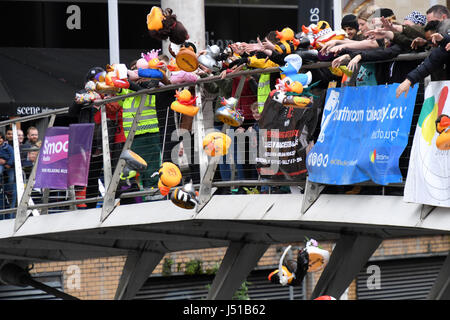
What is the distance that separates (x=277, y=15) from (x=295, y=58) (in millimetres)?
13608

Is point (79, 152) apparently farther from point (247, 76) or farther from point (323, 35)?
point (323, 35)

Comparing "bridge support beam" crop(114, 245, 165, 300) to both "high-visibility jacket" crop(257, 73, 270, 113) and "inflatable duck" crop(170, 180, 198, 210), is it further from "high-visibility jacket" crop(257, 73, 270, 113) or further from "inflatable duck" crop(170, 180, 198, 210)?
"high-visibility jacket" crop(257, 73, 270, 113)

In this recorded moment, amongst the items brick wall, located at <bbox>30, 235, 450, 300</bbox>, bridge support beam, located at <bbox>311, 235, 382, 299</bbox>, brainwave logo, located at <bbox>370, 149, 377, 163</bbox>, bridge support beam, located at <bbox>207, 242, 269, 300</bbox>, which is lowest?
brick wall, located at <bbox>30, 235, 450, 300</bbox>

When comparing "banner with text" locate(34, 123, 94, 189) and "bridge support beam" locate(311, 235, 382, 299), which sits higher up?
"banner with text" locate(34, 123, 94, 189)

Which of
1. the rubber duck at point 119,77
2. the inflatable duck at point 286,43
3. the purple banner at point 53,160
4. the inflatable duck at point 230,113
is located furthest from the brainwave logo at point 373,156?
the purple banner at point 53,160

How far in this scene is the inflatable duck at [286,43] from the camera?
1066cm

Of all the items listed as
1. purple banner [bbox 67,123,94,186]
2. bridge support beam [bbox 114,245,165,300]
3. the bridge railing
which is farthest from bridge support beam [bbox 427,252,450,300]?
bridge support beam [bbox 114,245,165,300]

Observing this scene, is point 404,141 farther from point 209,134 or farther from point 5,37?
point 5,37

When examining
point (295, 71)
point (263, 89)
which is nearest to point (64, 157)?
point (263, 89)

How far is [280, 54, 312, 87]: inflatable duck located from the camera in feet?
33.9

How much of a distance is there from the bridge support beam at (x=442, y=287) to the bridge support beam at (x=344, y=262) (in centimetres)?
98

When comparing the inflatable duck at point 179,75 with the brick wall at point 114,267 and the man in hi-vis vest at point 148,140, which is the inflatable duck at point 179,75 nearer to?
the man in hi-vis vest at point 148,140

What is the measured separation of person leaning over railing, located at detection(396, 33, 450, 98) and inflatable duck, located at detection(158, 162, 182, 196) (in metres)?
2.79
